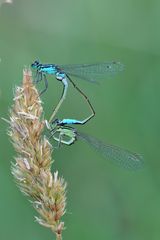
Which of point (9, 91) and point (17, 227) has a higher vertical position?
point (9, 91)

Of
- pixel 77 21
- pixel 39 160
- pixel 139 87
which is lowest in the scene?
pixel 39 160

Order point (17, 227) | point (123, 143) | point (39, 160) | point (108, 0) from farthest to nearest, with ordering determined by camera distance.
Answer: point (108, 0)
point (123, 143)
point (17, 227)
point (39, 160)

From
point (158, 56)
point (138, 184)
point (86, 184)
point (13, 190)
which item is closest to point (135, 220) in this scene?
point (138, 184)

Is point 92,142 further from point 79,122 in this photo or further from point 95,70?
point 95,70

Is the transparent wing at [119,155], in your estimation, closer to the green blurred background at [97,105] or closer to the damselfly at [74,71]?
the damselfly at [74,71]

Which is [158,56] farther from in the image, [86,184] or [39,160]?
[39,160]

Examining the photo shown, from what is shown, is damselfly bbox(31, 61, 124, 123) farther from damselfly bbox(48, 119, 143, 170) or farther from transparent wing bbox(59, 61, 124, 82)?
damselfly bbox(48, 119, 143, 170)
